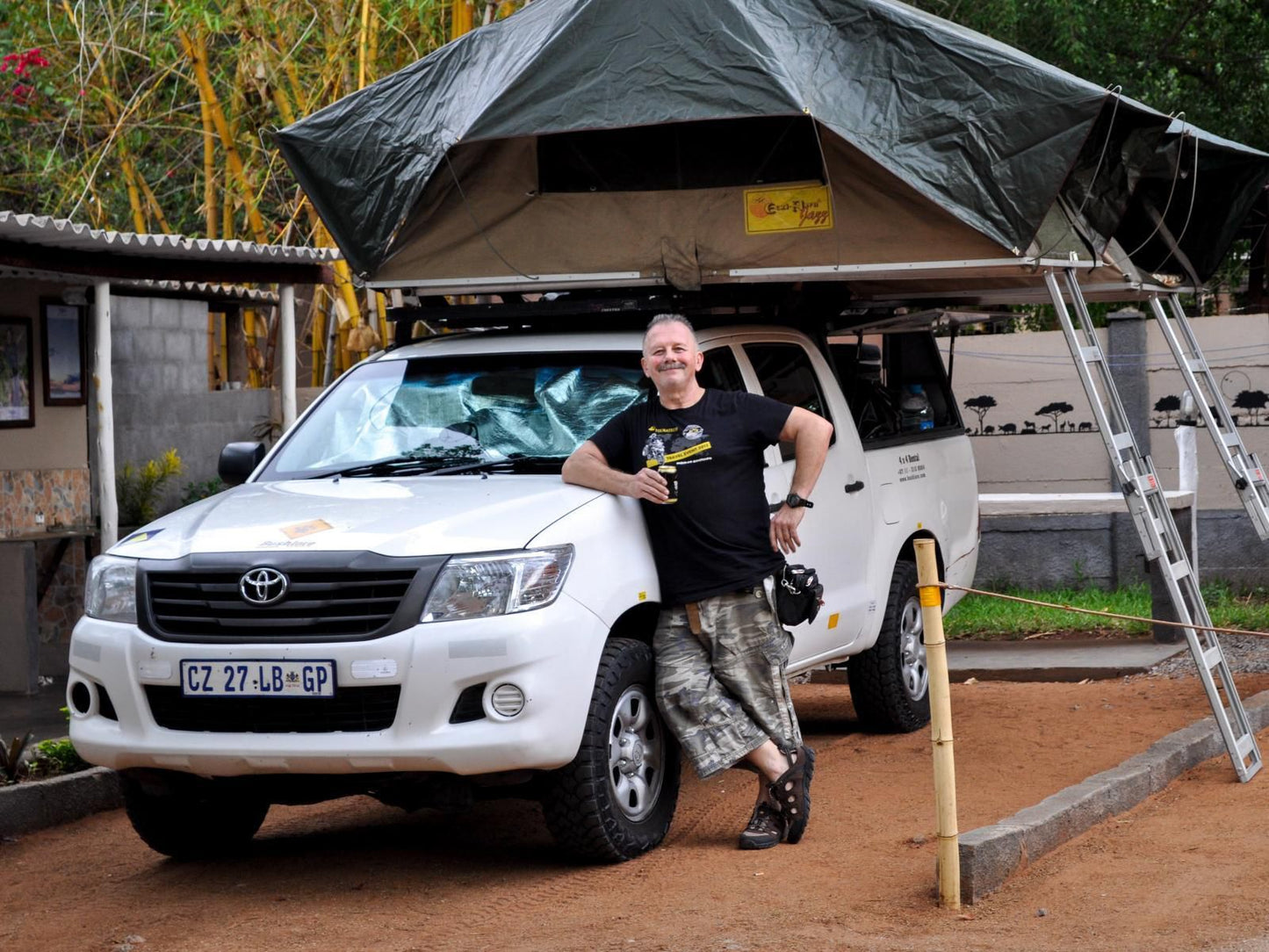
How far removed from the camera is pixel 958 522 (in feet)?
29.6

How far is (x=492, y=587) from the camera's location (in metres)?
5.44

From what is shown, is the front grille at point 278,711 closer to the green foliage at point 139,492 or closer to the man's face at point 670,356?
the man's face at point 670,356

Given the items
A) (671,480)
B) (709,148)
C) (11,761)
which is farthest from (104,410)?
(671,480)

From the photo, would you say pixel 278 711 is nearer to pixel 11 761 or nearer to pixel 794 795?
pixel 794 795

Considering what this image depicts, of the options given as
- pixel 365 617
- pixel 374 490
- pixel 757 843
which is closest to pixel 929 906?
pixel 757 843

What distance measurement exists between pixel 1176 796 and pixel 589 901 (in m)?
2.79

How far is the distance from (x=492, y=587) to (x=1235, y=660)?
6400mm

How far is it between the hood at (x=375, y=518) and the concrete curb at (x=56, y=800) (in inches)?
59.3

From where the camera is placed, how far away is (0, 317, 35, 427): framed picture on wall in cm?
1138

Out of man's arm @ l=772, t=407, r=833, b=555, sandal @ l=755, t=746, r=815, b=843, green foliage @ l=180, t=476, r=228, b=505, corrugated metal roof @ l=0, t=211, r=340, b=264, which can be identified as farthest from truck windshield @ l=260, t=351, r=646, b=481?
green foliage @ l=180, t=476, r=228, b=505

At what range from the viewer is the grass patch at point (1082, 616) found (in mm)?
11547

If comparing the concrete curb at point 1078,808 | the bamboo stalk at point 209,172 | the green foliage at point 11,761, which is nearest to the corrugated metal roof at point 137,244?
the bamboo stalk at point 209,172

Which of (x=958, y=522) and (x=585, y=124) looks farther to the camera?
(x=958, y=522)

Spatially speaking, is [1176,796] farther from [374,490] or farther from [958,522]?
[374,490]
